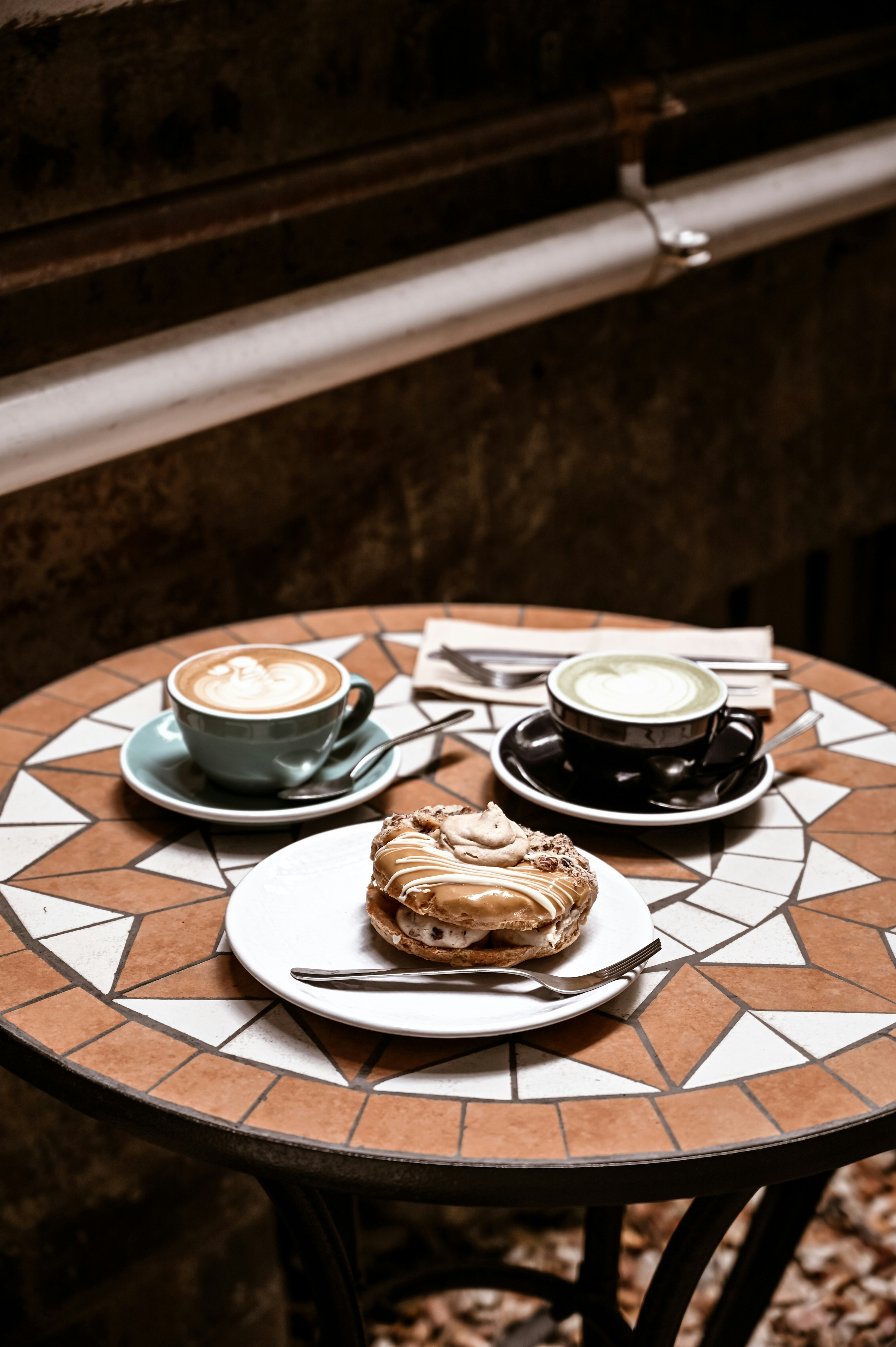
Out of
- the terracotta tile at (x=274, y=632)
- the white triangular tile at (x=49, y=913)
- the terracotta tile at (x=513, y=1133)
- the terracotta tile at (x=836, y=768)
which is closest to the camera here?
the terracotta tile at (x=513, y=1133)

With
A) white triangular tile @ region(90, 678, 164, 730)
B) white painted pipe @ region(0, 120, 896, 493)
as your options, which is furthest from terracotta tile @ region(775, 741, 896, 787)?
white painted pipe @ region(0, 120, 896, 493)

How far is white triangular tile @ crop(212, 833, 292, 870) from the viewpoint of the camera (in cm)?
108

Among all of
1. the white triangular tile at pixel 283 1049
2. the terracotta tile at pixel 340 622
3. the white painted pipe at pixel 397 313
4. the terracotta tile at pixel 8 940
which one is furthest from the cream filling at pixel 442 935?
the white painted pipe at pixel 397 313

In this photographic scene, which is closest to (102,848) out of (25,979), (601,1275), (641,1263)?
(25,979)

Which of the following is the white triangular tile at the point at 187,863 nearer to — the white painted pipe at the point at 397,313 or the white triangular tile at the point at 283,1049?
the white triangular tile at the point at 283,1049

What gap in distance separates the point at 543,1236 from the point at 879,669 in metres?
2.12

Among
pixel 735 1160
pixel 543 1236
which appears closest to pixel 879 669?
pixel 543 1236

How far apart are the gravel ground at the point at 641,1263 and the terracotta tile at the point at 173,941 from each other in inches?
54.9

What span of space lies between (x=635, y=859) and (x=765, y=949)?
149 millimetres

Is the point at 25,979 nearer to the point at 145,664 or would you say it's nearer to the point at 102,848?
the point at 102,848

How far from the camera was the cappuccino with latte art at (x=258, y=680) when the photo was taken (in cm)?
112

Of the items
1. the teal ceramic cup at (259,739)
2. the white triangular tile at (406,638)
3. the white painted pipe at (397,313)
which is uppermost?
the white painted pipe at (397,313)

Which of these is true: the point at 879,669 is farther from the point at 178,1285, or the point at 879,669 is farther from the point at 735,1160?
the point at 735,1160

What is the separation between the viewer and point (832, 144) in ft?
8.14
